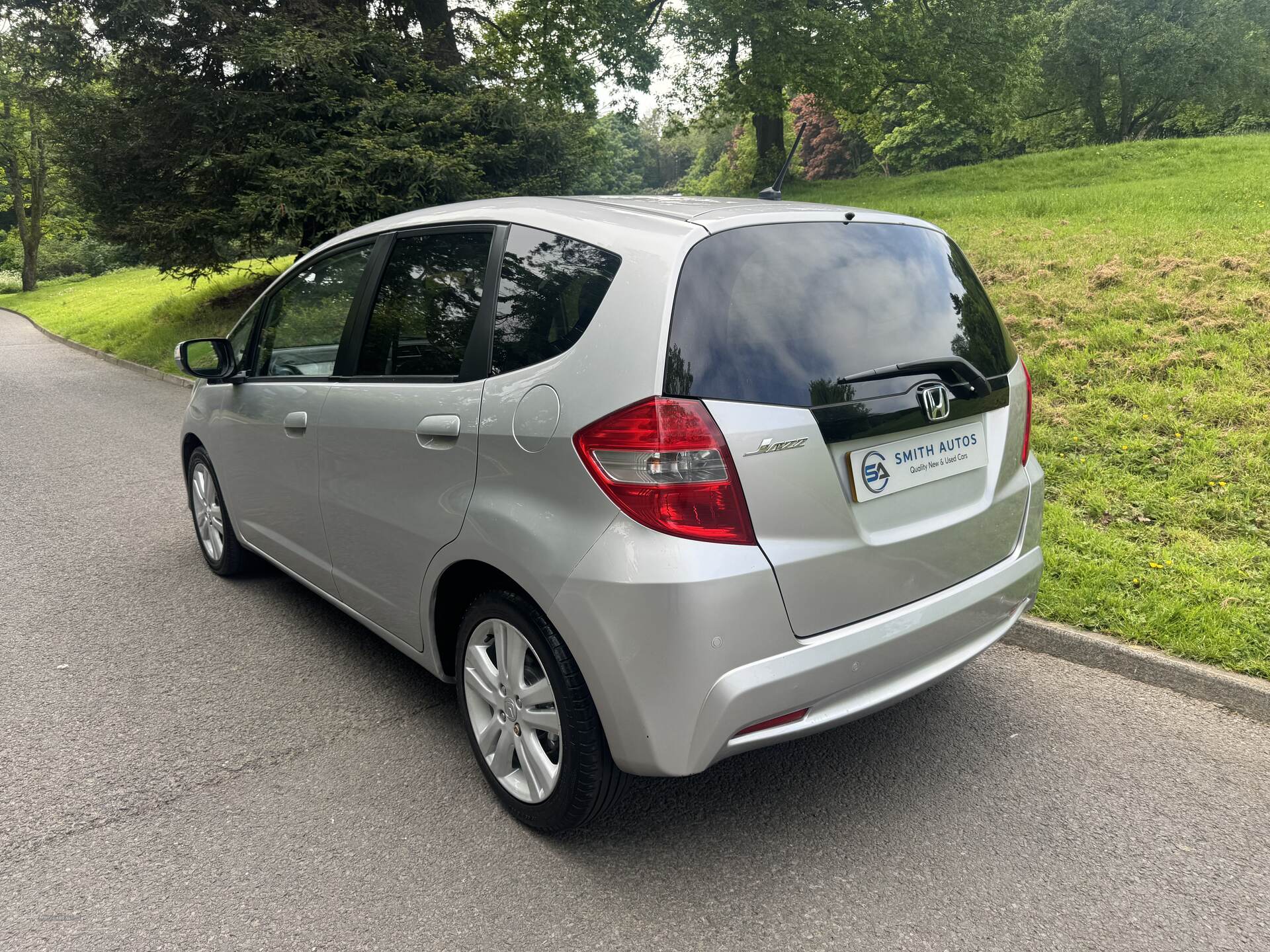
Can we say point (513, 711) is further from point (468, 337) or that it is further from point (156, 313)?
point (156, 313)

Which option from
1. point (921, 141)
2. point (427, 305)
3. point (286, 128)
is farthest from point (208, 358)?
point (921, 141)

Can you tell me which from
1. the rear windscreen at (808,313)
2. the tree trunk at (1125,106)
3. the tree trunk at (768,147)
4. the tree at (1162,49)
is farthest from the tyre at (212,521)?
the tree trunk at (1125,106)

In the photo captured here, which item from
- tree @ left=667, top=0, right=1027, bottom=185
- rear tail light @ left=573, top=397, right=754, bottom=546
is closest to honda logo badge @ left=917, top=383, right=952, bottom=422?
rear tail light @ left=573, top=397, right=754, bottom=546

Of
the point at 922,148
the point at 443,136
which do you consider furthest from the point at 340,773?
the point at 922,148

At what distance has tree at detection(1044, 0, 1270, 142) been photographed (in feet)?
106

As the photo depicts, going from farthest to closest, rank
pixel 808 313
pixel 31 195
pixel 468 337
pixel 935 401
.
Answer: pixel 31 195 < pixel 468 337 < pixel 935 401 < pixel 808 313

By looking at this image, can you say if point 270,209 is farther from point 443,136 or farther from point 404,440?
point 404,440

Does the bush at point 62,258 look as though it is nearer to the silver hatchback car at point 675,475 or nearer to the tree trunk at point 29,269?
the tree trunk at point 29,269

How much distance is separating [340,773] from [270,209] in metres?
10.9

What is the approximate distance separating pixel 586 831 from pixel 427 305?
5.87 feet

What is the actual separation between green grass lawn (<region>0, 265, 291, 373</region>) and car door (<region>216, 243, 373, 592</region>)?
937 centimetres

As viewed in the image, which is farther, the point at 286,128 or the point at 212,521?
the point at 286,128

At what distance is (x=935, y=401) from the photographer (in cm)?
255

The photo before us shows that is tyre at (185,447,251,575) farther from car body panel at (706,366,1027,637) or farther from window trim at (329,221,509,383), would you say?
car body panel at (706,366,1027,637)
